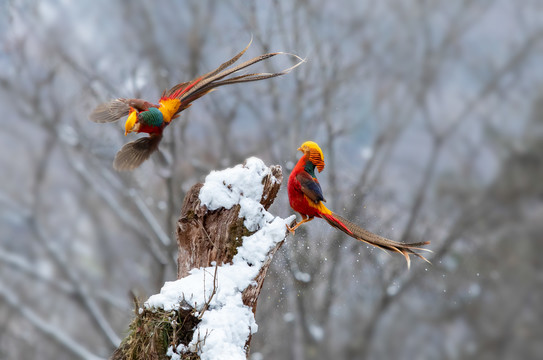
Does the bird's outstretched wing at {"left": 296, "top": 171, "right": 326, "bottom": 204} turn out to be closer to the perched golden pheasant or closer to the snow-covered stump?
the perched golden pheasant

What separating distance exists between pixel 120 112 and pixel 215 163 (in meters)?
6.63

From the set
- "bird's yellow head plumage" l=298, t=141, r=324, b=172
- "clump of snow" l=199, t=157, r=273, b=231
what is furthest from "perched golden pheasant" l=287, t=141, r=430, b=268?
"clump of snow" l=199, t=157, r=273, b=231

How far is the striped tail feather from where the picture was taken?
3461 millimetres

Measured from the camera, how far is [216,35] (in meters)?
11.2

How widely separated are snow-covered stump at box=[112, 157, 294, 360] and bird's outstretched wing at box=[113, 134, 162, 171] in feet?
2.54

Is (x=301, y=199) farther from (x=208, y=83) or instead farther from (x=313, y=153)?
(x=208, y=83)

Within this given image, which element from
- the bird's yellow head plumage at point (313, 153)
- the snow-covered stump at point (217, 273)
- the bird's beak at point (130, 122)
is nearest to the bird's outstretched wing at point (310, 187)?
the bird's yellow head plumage at point (313, 153)

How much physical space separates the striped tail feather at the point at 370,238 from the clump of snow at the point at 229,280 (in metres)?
0.41

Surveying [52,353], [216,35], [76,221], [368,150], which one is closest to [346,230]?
[216,35]

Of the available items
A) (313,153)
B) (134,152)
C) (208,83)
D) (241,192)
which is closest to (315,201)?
(313,153)

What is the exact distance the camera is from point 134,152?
4438 mm

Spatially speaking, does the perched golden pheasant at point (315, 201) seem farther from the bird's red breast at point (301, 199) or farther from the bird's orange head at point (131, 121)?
the bird's orange head at point (131, 121)

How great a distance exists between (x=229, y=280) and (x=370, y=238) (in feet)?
3.08

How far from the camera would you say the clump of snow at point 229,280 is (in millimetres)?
3490
